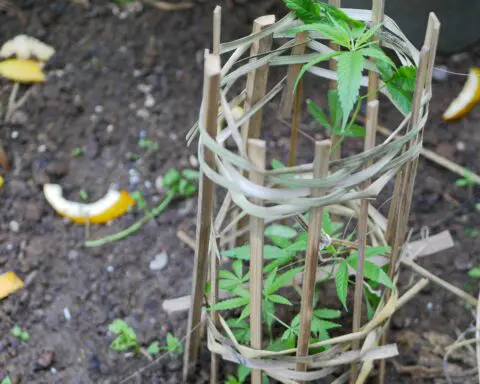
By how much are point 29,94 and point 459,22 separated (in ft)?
4.38

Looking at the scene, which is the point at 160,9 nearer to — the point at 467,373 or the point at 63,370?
the point at 63,370

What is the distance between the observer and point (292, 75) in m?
1.29

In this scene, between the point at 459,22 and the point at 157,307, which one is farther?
the point at 459,22

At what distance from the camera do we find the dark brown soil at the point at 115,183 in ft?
5.36

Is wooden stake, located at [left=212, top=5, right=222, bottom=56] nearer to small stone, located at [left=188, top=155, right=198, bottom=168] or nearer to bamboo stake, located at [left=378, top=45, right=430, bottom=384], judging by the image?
bamboo stake, located at [left=378, top=45, right=430, bottom=384]

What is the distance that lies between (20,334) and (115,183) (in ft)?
1.68

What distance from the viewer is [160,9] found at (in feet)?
7.77

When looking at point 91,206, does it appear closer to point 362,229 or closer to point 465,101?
point 362,229

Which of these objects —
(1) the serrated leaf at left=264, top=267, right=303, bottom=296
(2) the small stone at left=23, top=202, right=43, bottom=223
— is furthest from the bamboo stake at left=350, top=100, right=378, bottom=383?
(2) the small stone at left=23, top=202, right=43, bottom=223

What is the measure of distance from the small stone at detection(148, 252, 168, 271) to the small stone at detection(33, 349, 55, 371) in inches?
12.7

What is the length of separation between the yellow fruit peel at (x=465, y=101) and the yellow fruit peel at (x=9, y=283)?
129cm

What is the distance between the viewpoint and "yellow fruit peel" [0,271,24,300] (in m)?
1.71

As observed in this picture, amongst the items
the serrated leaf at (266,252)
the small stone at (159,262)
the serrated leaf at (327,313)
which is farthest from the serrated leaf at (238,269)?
the small stone at (159,262)

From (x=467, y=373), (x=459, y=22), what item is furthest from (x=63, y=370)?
(x=459, y=22)
